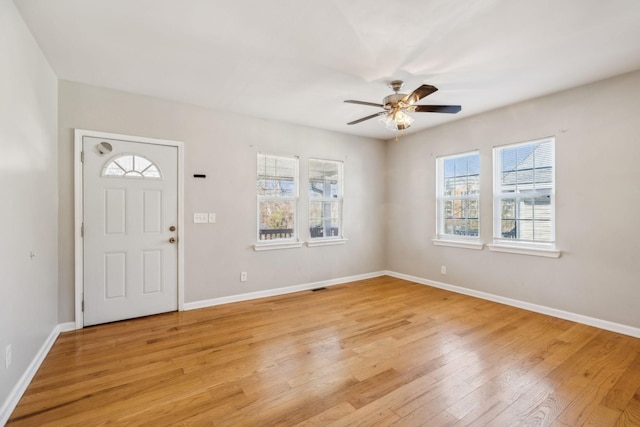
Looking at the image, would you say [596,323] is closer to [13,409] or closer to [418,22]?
[418,22]

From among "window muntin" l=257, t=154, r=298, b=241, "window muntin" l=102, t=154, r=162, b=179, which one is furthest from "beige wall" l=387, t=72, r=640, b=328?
"window muntin" l=102, t=154, r=162, b=179

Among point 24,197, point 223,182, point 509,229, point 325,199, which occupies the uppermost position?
point 223,182

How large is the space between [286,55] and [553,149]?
3.38m

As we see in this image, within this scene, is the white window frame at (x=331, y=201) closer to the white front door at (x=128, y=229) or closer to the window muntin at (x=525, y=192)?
the white front door at (x=128, y=229)

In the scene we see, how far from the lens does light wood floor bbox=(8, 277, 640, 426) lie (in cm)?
187

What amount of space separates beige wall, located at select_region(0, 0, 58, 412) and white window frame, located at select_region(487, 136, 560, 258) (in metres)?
5.04

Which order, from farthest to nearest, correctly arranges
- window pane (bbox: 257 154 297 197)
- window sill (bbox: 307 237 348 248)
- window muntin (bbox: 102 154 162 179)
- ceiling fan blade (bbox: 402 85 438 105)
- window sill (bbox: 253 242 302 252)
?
window sill (bbox: 307 237 348 248) → window pane (bbox: 257 154 297 197) → window sill (bbox: 253 242 302 252) → window muntin (bbox: 102 154 162 179) → ceiling fan blade (bbox: 402 85 438 105)

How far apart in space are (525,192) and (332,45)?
3185 mm

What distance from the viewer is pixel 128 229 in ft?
11.4

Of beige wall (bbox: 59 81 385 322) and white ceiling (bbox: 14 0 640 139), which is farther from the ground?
white ceiling (bbox: 14 0 640 139)

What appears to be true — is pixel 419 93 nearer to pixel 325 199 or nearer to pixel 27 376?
pixel 325 199

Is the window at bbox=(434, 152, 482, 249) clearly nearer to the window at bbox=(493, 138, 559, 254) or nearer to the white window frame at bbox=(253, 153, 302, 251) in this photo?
the window at bbox=(493, 138, 559, 254)

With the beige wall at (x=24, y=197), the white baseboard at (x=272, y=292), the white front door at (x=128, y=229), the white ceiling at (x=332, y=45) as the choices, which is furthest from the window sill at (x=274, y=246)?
the beige wall at (x=24, y=197)

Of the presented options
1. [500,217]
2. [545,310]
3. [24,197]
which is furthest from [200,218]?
[545,310]
